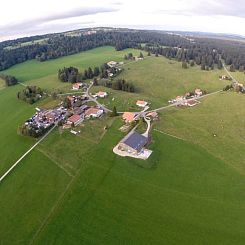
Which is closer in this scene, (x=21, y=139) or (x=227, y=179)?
(x=227, y=179)

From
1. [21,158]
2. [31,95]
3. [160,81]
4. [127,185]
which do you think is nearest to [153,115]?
[127,185]

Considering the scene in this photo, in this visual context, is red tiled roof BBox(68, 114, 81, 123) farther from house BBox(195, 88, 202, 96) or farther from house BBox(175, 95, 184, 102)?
house BBox(195, 88, 202, 96)

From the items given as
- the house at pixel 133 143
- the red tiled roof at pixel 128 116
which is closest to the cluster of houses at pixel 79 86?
the red tiled roof at pixel 128 116

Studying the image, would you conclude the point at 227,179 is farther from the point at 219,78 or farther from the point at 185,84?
the point at 219,78

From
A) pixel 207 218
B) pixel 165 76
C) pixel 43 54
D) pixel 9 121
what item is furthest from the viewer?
pixel 43 54

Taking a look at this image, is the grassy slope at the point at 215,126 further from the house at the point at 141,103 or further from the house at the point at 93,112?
the house at the point at 93,112

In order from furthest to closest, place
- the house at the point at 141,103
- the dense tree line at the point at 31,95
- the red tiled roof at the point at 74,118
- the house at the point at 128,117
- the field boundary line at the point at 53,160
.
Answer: the dense tree line at the point at 31,95
the house at the point at 141,103
the house at the point at 128,117
the red tiled roof at the point at 74,118
the field boundary line at the point at 53,160

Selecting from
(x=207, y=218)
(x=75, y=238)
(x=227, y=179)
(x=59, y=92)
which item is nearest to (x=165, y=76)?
(x=59, y=92)
